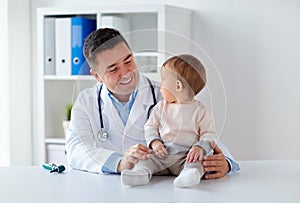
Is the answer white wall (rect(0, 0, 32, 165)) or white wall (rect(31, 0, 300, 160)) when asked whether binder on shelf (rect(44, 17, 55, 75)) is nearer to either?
white wall (rect(0, 0, 32, 165))

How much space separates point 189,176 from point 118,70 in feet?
0.97

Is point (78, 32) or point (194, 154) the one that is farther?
point (78, 32)

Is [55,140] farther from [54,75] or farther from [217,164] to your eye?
[217,164]

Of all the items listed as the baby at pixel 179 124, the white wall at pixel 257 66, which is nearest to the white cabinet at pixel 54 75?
the white wall at pixel 257 66

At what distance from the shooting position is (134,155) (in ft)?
4.30

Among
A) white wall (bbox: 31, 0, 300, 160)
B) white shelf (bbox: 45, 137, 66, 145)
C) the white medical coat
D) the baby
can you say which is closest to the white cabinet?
white shelf (bbox: 45, 137, 66, 145)

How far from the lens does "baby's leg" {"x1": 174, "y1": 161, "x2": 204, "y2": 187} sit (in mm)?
1246

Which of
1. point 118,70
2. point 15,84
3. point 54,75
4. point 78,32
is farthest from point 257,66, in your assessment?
point 118,70

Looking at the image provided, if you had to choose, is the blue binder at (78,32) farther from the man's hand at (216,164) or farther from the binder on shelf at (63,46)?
the man's hand at (216,164)

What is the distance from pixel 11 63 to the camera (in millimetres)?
3244

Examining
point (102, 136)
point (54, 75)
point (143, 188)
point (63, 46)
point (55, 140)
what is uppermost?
point (63, 46)

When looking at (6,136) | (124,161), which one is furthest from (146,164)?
(6,136)

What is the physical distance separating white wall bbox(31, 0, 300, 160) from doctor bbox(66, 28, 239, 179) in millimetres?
1565

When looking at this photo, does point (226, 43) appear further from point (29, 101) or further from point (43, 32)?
point (29, 101)
